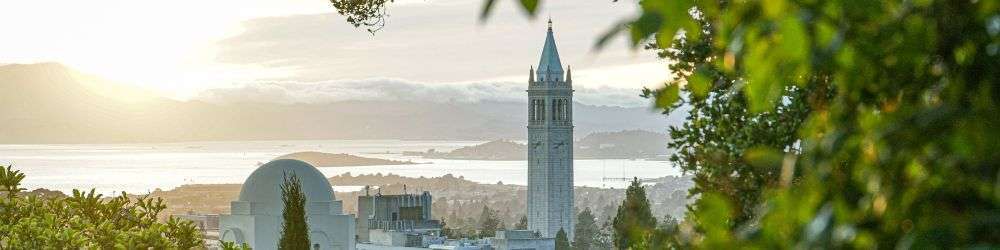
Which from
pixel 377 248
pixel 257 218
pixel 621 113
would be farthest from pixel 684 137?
pixel 621 113

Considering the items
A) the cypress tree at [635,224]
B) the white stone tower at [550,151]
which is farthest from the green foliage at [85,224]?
the white stone tower at [550,151]

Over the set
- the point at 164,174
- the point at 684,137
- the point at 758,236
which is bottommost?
the point at 758,236

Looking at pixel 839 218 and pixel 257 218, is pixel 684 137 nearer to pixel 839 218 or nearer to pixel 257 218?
pixel 839 218

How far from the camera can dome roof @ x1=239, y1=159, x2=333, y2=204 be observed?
27000 millimetres

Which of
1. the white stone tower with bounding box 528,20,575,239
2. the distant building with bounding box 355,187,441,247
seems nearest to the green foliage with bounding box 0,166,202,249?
the distant building with bounding box 355,187,441,247

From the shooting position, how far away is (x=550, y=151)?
66.8 meters

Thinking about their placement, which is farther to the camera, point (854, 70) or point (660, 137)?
point (660, 137)

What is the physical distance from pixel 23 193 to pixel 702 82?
6.64 m

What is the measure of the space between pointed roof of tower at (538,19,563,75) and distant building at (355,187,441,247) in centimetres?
1243

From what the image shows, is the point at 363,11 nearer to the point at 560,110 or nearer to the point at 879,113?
the point at 879,113

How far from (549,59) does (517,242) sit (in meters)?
21.3

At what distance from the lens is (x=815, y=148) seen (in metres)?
1.12

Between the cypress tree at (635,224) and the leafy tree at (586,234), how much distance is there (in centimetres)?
2747

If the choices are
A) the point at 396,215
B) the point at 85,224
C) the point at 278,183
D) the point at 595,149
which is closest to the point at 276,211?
the point at 278,183
